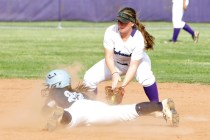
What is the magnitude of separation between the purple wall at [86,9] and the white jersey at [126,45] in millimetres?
21606

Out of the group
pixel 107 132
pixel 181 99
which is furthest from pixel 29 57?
pixel 107 132

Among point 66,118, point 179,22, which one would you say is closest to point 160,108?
point 66,118

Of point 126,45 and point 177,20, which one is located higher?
point 126,45

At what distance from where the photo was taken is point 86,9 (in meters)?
29.9

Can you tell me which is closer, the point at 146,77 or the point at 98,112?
the point at 98,112

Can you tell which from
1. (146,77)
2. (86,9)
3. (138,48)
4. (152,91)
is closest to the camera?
(138,48)

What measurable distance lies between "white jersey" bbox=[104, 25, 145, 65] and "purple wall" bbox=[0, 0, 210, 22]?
21606mm

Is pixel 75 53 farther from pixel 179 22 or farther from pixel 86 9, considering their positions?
pixel 86 9

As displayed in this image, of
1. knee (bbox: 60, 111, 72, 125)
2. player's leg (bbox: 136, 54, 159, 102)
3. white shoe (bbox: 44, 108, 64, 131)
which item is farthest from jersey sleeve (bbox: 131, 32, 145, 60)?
white shoe (bbox: 44, 108, 64, 131)

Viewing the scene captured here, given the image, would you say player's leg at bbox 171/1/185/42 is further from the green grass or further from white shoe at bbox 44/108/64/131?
white shoe at bbox 44/108/64/131

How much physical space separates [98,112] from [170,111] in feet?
2.62

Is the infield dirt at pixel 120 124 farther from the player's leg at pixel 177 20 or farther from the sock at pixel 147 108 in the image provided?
the player's leg at pixel 177 20

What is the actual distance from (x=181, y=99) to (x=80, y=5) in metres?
20.0

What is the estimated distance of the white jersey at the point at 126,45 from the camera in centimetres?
792
